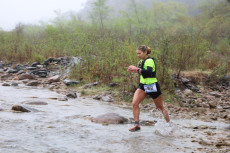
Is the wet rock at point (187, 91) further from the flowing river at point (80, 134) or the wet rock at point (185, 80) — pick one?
the flowing river at point (80, 134)

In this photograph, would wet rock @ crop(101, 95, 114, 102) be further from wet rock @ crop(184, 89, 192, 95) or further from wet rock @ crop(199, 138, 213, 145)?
wet rock @ crop(199, 138, 213, 145)

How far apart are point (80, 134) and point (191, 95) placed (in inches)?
208

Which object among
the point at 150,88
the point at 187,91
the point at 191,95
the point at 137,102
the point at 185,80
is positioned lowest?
the point at 191,95

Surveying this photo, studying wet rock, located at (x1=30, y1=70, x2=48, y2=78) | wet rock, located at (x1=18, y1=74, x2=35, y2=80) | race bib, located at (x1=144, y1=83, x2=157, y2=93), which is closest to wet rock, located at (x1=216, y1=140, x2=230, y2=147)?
race bib, located at (x1=144, y1=83, x2=157, y2=93)

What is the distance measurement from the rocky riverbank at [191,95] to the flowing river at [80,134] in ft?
0.96

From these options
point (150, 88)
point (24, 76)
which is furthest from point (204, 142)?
point (24, 76)

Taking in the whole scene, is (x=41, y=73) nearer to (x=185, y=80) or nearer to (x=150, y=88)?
(x=185, y=80)

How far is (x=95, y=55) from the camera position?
11.3 meters

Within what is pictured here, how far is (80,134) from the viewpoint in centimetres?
441

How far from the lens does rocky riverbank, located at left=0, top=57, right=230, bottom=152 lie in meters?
5.22

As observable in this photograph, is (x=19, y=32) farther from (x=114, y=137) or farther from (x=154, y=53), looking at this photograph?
(x=114, y=137)

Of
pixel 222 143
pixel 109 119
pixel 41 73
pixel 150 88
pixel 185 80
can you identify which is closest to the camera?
pixel 222 143

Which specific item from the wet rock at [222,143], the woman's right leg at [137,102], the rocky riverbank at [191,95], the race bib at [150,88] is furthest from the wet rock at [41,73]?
the wet rock at [222,143]

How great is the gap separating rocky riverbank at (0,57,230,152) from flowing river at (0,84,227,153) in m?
0.29
